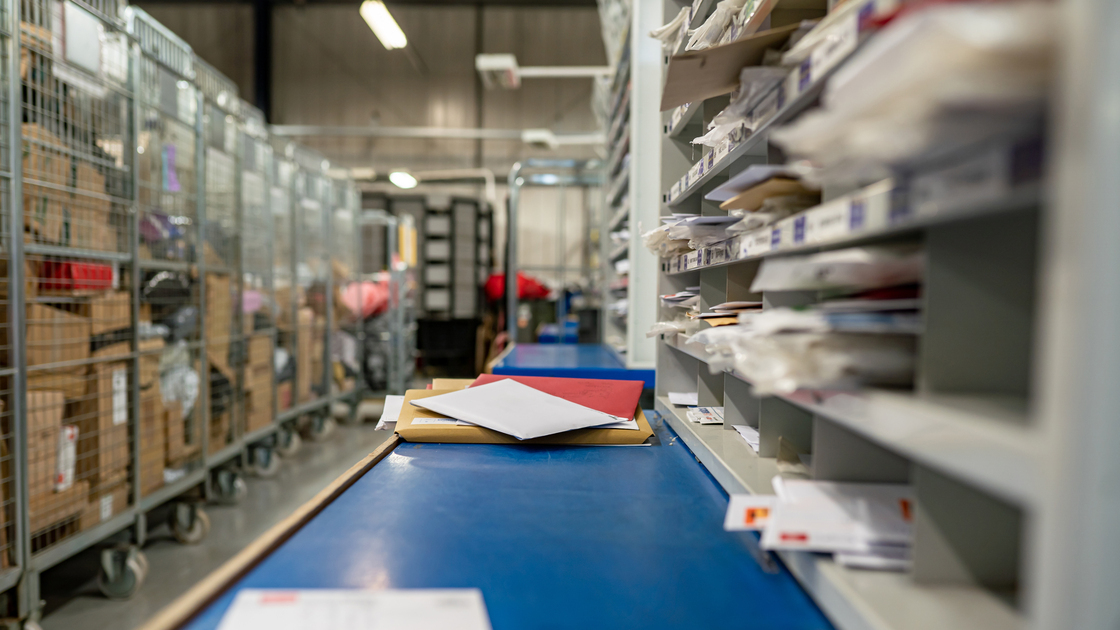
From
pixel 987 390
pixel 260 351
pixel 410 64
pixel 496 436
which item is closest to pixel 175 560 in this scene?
pixel 260 351

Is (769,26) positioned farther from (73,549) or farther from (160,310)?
(160,310)

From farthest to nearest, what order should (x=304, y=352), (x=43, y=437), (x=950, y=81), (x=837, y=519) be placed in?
(x=304, y=352) → (x=43, y=437) → (x=837, y=519) → (x=950, y=81)

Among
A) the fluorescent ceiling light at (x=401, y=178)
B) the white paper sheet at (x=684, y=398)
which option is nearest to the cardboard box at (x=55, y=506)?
the white paper sheet at (x=684, y=398)

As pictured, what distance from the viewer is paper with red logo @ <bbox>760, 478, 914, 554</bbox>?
59cm

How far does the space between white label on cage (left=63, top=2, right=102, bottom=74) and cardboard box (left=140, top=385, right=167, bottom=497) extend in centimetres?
129

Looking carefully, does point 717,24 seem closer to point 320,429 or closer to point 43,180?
point 43,180

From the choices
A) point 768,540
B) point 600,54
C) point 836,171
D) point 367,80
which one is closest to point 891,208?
point 836,171

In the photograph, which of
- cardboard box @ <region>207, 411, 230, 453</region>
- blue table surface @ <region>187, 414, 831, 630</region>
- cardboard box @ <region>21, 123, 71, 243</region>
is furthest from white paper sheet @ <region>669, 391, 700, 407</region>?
cardboard box @ <region>207, 411, 230, 453</region>

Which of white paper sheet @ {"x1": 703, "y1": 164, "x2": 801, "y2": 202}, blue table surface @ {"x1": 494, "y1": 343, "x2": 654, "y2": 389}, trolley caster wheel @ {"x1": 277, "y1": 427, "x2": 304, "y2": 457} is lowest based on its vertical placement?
trolley caster wheel @ {"x1": 277, "y1": 427, "x2": 304, "y2": 457}

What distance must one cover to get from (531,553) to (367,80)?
9.18 metres

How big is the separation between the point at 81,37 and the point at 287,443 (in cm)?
275

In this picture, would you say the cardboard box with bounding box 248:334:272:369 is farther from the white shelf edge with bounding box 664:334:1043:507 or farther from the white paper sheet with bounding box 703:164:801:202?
the white shelf edge with bounding box 664:334:1043:507

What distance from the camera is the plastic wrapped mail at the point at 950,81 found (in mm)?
340

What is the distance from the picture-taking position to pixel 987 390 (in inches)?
20.1
